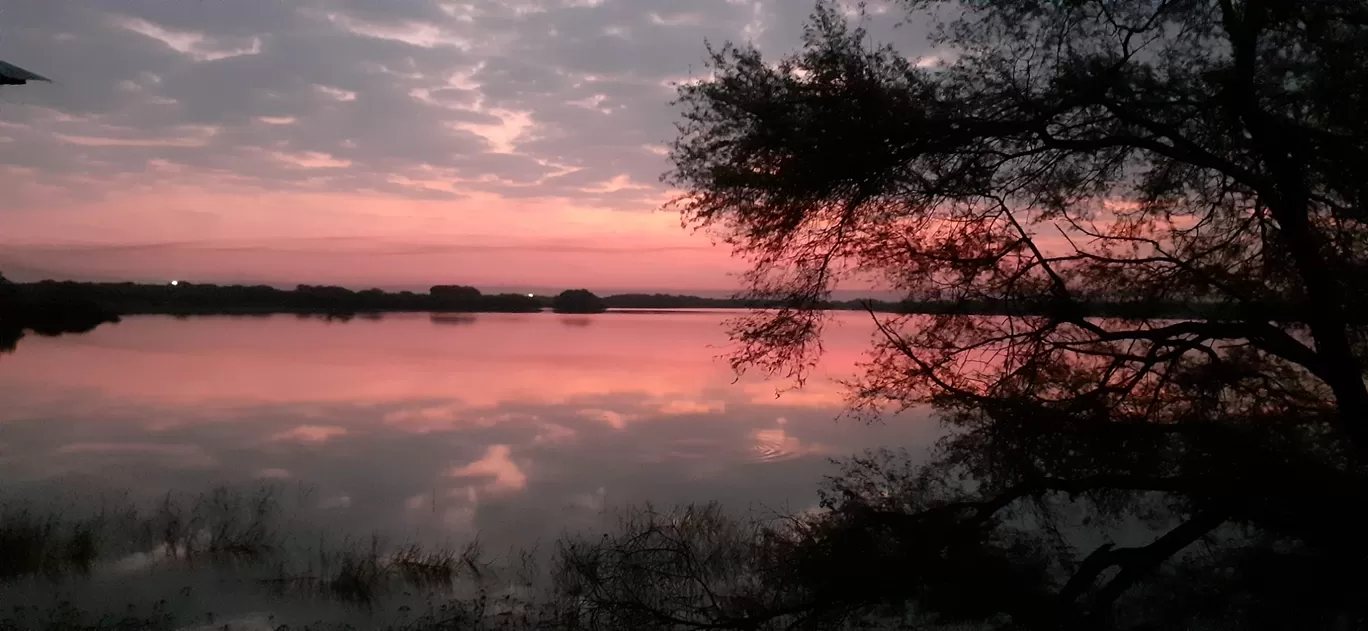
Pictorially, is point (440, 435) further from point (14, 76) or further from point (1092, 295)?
point (1092, 295)

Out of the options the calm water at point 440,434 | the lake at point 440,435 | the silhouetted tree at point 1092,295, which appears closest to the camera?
the silhouetted tree at point 1092,295

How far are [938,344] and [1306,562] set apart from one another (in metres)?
2.46

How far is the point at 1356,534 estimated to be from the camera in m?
4.77

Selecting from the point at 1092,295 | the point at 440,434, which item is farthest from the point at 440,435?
the point at 1092,295

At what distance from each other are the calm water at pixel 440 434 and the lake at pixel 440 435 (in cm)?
6

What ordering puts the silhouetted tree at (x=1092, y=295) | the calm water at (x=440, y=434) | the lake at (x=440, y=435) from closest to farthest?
the silhouetted tree at (x=1092, y=295)
the lake at (x=440, y=435)
the calm water at (x=440, y=434)

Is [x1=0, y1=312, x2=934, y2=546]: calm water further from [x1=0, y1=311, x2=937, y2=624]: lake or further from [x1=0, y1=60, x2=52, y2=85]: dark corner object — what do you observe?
[x1=0, y1=60, x2=52, y2=85]: dark corner object

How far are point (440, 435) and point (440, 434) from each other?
130mm

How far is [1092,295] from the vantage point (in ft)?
18.2

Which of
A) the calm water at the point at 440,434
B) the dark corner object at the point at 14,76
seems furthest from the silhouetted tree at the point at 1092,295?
the dark corner object at the point at 14,76

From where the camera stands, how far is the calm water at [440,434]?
12.1m

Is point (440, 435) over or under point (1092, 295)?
under

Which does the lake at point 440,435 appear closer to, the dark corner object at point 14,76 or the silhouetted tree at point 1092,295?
the silhouetted tree at point 1092,295

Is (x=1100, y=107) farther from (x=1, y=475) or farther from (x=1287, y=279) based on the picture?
(x=1, y=475)
